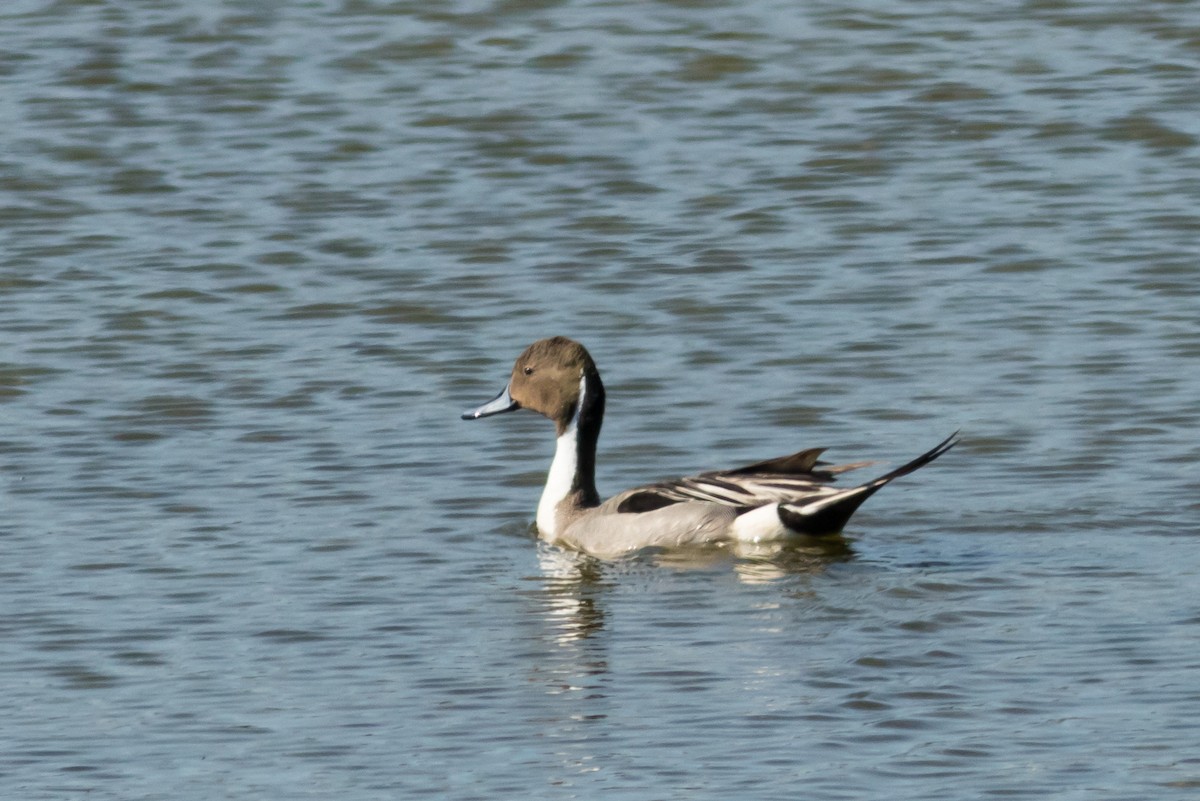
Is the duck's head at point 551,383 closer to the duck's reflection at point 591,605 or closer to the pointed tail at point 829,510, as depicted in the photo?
the duck's reflection at point 591,605

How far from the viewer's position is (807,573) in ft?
31.7

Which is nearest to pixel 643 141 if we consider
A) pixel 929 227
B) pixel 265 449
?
pixel 929 227

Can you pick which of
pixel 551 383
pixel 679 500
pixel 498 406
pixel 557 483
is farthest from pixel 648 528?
pixel 498 406

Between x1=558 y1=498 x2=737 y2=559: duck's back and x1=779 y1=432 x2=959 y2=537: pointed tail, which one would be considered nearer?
x1=779 y1=432 x2=959 y2=537: pointed tail

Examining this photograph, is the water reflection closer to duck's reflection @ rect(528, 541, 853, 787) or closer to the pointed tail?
duck's reflection @ rect(528, 541, 853, 787)

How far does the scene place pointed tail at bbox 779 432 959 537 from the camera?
9.89 m

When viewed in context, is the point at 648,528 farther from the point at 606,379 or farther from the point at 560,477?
the point at 606,379

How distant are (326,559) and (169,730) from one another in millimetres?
2225

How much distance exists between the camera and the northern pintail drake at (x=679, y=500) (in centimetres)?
1010

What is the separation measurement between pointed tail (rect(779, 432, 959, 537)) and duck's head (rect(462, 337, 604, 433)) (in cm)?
130

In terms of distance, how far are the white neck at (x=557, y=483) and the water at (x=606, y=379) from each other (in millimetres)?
164

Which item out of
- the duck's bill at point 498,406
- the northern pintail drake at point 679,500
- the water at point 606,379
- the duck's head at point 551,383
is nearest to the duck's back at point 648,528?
the northern pintail drake at point 679,500

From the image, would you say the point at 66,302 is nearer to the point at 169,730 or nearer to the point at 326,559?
the point at 326,559

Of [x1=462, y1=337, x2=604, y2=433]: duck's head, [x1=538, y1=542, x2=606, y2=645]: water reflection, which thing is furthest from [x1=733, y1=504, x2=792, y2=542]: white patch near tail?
[x1=462, y1=337, x2=604, y2=433]: duck's head
